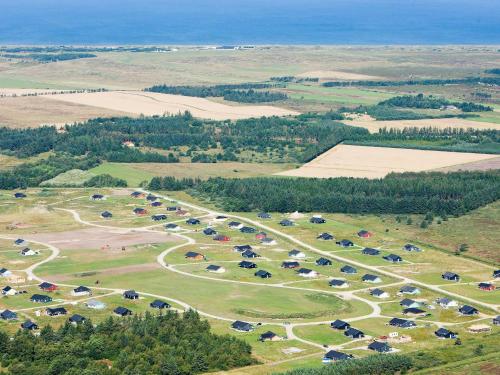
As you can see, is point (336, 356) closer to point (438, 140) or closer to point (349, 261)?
point (349, 261)

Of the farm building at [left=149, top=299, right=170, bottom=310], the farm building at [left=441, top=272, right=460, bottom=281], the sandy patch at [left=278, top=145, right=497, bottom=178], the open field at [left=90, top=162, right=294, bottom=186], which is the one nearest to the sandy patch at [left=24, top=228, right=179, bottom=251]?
the farm building at [left=149, top=299, right=170, bottom=310]

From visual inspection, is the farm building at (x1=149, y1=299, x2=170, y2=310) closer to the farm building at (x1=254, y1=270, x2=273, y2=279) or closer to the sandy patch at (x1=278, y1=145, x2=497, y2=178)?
the farm building at (x1=254, y1=270, x2=273, y2=279)

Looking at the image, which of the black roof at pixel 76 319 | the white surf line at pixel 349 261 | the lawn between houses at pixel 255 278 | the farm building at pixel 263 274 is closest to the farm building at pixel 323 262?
the lawn between houses at pixel 255 278

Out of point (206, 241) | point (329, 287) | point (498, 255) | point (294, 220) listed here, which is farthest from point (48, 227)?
point (498, 255)

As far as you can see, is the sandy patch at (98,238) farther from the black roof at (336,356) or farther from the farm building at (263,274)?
the black roof at (336,356)

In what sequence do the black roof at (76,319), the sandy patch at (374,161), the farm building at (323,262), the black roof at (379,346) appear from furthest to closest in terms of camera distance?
the sandy patch at (374,161)
the farm building at (323,262)
the black roof at (76,319)
the black roof at (379,346)

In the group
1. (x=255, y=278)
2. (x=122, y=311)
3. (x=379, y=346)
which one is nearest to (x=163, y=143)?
(x=255, y=278)
